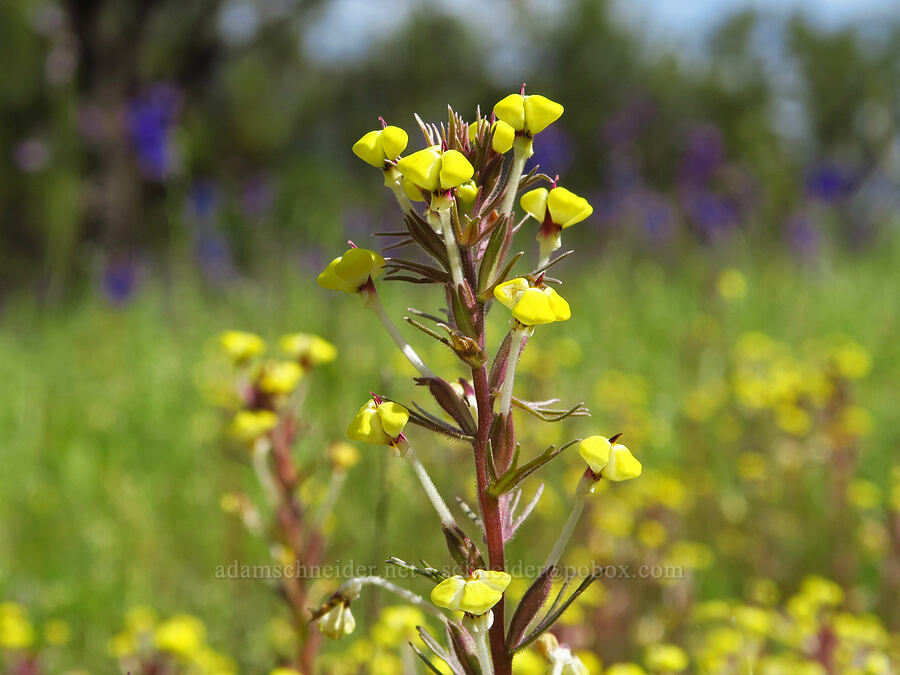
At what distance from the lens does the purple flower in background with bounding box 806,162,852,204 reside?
795 cm

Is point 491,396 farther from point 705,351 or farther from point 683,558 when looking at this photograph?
point 705,351

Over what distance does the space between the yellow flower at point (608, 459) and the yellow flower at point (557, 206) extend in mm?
260

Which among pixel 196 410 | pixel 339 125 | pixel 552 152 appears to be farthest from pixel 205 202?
pixel 339 125

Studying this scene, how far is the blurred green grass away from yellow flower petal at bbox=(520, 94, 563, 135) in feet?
2.47

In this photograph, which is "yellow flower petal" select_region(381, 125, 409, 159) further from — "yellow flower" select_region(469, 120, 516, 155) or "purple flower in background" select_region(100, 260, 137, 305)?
"purple flower in background" select_region(100, 260, 137, 305)

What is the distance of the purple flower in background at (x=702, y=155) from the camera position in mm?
6426

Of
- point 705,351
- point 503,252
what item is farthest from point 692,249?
point 503,252

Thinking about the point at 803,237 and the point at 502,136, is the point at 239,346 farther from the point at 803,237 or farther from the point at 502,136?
the point at 803,237

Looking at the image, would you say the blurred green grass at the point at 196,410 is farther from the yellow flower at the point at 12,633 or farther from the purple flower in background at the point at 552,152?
the purple flower in background at the point at 552,152

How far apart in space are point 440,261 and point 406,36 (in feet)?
67.3

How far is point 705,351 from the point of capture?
420 centimetres

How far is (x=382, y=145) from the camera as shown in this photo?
0.95 metres

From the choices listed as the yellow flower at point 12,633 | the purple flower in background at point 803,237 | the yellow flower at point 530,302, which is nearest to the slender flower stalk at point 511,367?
the yellow flower at point 530,302

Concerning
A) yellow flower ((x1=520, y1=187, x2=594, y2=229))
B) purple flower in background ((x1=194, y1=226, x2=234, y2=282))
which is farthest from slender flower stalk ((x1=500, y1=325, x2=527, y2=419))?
purple flower in background ((x1=194, y1=226, x2=234, y2=282))
